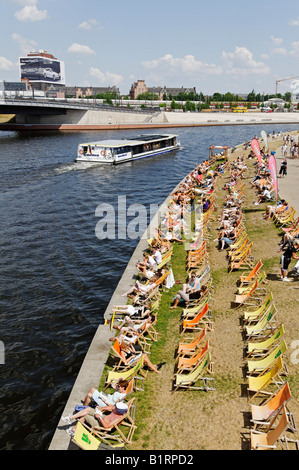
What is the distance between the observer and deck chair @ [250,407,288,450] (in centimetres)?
681

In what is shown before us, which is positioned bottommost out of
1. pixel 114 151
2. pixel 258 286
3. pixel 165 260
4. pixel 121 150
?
pixel 258 286

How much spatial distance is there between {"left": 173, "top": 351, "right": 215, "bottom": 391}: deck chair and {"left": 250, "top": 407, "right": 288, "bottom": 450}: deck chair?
175 cm

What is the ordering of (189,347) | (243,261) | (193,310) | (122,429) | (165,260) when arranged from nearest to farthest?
(122,429) → (189,347) → (193,310) → (243,261) → (165,260)

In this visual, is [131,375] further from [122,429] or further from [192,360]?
[192,360]

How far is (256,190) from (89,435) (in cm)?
2265

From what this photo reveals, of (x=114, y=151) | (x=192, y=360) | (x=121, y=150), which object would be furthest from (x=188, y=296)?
(x=121, y=150)

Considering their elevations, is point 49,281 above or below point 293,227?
below

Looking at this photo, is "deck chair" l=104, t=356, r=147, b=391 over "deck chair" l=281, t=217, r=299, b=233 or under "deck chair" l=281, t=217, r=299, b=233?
under

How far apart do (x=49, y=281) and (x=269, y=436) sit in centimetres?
1193

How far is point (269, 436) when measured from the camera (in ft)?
A: 23.3

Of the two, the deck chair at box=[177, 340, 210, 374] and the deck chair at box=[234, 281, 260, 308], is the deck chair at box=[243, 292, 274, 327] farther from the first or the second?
the deck chair at box=[177, 340, 210, 374]

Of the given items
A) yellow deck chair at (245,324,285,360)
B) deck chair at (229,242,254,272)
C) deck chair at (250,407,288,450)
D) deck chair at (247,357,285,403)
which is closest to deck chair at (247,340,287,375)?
deck chair at (247,357,285,403)

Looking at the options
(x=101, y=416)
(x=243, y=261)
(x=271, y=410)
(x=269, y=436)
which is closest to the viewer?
(x=269, y=436)

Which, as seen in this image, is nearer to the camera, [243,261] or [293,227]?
[243,261]
